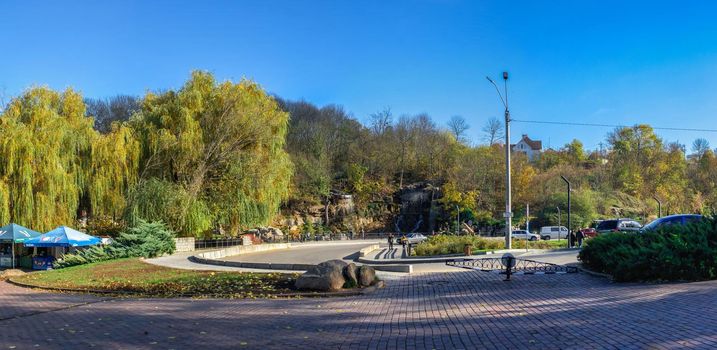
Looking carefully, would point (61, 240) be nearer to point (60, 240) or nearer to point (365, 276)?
point (60, 240)

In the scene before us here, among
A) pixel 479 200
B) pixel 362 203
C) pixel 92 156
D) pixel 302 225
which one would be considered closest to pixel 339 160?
pixel 362 203

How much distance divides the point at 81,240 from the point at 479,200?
51115 mm

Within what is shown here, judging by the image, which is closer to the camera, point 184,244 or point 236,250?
point 184,244

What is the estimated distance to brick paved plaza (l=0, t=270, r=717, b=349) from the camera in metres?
7.36

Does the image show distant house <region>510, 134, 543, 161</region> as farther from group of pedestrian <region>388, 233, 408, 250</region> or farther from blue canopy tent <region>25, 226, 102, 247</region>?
blue canopy tent <region>25, 226, 102, 247</region>

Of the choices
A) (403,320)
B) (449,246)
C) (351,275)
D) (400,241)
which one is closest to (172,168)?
(400,241)

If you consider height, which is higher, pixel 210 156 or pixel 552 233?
pixel 210 156

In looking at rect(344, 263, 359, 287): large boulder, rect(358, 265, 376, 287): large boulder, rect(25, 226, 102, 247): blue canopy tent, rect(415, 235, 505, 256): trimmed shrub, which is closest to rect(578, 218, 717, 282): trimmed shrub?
rect(358, 265, 376, 287): large boulder

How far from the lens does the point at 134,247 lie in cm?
2803

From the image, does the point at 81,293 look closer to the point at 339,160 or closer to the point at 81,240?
the point at 81,240

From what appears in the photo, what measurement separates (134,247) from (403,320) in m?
22.5

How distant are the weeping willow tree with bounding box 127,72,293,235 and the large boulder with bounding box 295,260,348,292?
889 inches

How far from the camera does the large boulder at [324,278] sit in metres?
13.6

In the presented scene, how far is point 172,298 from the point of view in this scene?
526 inches
